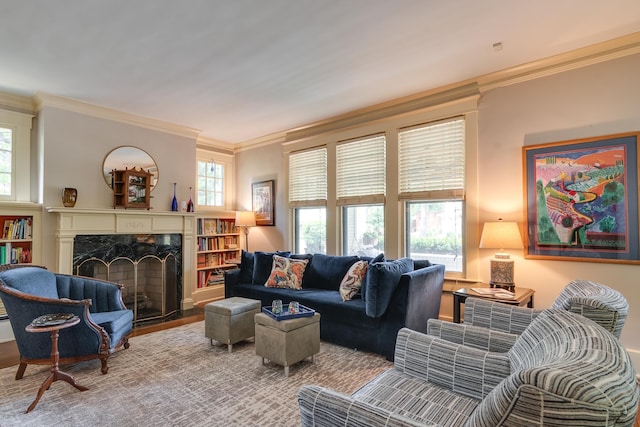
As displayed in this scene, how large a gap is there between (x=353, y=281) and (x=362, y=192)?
4.78 feet

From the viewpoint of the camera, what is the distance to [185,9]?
2.37 meters

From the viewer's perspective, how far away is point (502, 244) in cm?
Result: 312

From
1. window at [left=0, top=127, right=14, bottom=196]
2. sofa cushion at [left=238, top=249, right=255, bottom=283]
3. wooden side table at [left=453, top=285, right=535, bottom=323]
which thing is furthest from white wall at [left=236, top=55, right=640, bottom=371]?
window at [left=0, top=127, right=14, bottom=196]

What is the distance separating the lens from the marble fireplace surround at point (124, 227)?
12.9ft

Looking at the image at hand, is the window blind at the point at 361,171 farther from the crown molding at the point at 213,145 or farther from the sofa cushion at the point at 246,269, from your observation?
the crown molding at the point at 213,145

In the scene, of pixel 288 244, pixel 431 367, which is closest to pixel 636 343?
pixel 431 367

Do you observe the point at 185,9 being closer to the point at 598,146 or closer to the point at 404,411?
the point at 404,411

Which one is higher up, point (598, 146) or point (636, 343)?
point (598, 146)

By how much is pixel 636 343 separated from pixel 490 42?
2827 mm

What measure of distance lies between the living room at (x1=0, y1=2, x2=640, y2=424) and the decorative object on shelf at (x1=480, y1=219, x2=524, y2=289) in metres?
0.25

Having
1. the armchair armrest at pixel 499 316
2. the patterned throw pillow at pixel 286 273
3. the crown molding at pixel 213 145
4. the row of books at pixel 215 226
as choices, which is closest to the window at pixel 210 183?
the crown molding at pixel 213 145

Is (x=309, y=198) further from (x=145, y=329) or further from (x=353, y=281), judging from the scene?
(x=145, y=329)

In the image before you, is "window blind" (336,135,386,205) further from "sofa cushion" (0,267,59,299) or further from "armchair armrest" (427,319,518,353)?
"sofa cushion" (0,267,59,299)

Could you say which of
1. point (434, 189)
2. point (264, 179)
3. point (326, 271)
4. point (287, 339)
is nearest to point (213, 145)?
point (264, 179)
